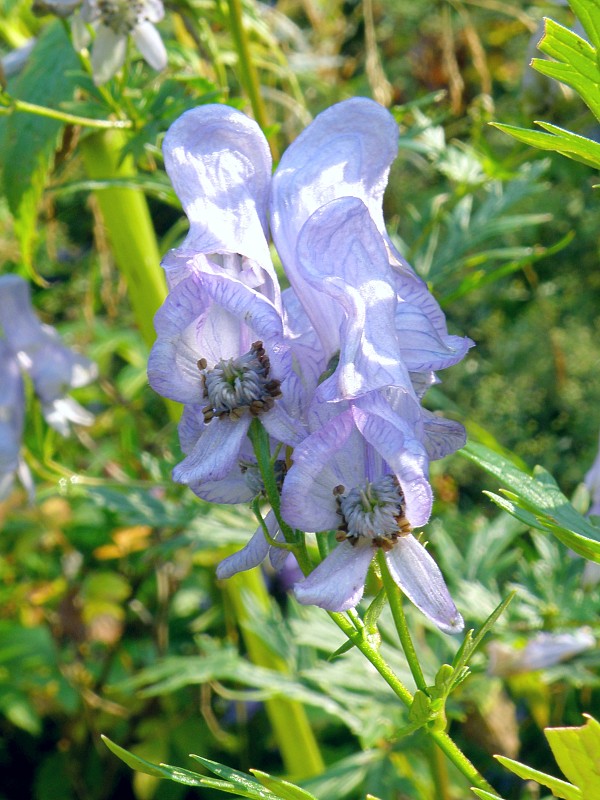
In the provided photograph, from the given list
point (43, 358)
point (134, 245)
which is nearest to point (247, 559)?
point (134, 245)

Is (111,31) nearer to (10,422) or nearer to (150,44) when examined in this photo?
(150,44)

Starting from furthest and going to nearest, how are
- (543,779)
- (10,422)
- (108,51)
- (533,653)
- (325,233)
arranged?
(10,422) < (533,653) < (108,51) < (325,233) < (543,779)

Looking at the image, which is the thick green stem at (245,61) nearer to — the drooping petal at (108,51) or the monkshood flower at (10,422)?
the drooping petal at (108,51)

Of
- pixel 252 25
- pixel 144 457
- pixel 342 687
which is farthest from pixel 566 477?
pixel 252 25

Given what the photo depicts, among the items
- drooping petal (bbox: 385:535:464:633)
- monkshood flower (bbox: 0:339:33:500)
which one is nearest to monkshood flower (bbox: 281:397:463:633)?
drooping petal (bbox: 385:535:464:633)

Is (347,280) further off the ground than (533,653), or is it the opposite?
(347,280)

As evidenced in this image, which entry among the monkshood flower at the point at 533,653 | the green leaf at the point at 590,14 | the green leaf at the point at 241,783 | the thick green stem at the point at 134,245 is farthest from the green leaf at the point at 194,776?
the thick green stem at the point at 134,245

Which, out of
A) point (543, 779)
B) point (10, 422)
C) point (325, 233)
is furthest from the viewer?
point (10, 422)
